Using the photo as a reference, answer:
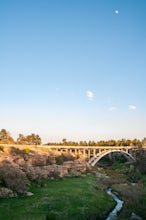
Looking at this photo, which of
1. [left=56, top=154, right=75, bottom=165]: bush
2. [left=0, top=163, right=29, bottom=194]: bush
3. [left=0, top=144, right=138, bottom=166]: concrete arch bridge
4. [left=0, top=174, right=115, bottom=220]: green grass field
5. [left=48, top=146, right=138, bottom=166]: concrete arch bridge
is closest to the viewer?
[left=0, top=174, right=115, bottom=220]: green grass field

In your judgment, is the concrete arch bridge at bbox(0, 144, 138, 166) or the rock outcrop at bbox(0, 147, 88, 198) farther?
the concrete arch bridge at bbox(0, 144, 138, 166)

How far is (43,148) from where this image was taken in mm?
87812

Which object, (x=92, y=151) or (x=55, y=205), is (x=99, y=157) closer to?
(x=92, y=151)

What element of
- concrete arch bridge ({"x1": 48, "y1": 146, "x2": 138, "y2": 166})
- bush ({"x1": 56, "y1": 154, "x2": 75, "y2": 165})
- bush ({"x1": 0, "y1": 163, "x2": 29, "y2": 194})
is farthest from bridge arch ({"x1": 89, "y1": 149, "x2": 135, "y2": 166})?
bush ({"x1": 0, "y1": 163, "x2": 29, "y2": 194})

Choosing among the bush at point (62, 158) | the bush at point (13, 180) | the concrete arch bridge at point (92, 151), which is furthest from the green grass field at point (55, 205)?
the concrete arch bridge at point (92, 151)

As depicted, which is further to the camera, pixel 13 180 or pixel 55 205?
pixel 13 180

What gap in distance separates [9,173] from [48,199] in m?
7.86

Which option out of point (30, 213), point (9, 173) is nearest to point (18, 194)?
point (9, 173)

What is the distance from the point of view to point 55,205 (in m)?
33.6

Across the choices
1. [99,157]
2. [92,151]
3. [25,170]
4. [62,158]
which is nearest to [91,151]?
[92,151]

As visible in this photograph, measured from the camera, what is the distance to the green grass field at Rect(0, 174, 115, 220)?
1144 inches

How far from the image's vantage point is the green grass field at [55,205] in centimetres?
2906

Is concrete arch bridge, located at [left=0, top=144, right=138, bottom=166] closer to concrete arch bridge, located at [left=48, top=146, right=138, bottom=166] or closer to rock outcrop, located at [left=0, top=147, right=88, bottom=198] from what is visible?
concrete arch bridge, located at [left=48, top=146, right=138, bottom=166]

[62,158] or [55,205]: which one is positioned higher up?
[62,158]
